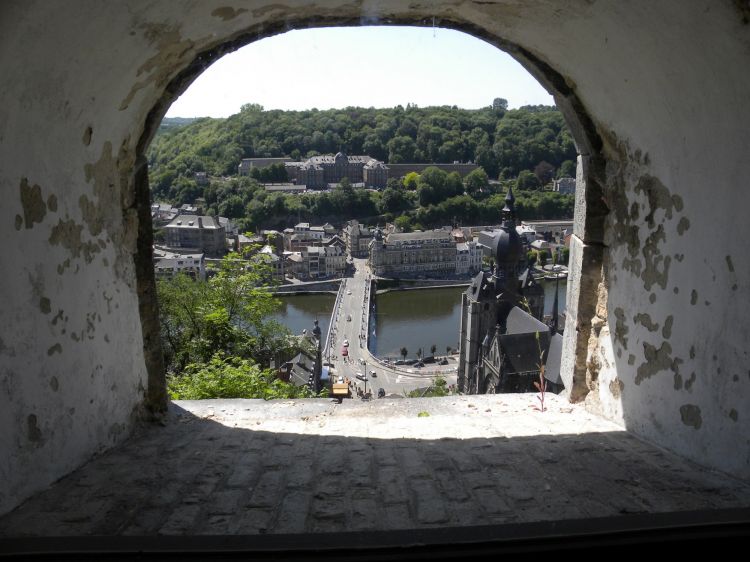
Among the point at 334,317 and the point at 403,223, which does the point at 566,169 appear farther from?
the point at 334,317

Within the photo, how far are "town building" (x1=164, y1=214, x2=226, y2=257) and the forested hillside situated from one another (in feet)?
35.5

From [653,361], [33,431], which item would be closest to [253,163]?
[653,361]

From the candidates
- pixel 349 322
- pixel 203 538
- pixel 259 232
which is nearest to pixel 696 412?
pixel 203 538

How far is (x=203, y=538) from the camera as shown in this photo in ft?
4.27

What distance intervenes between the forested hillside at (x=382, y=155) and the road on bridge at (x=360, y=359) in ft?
79.8

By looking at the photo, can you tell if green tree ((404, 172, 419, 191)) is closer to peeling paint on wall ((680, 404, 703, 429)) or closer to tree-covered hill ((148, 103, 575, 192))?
tree-covered hill ((148, 103, 575, 192))

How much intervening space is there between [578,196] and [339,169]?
74048 millimetres

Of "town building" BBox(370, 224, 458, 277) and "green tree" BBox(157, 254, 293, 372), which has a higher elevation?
"green tree" BBox(157, 254, 293, 372)

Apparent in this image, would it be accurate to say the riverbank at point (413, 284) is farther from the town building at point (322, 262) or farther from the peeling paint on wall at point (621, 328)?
the peeling paint on wall at point (621, 328)

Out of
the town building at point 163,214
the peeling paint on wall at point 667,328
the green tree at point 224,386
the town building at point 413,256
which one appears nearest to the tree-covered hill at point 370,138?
the town building at point 163,214

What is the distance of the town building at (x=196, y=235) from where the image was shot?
46.6 m

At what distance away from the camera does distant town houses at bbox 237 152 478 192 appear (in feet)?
241

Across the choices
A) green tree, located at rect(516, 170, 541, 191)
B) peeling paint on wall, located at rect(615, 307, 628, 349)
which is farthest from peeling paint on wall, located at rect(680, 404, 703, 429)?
green tree, located at rect(516, 170, 541, 191)

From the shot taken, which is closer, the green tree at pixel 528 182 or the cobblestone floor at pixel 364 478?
the cobblestone floor at pixel 364 478
